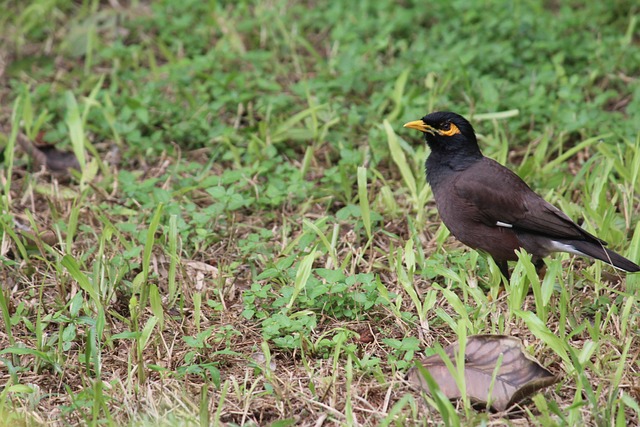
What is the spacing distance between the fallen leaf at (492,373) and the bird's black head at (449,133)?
142cm

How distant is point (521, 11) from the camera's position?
749 centimetres

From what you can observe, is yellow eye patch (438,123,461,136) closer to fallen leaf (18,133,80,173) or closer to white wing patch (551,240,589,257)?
white wing patch (551,240,589,257)

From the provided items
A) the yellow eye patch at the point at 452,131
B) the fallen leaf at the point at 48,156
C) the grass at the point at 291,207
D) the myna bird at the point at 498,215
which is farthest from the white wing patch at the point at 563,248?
the fallen leaf at the point at 48,156

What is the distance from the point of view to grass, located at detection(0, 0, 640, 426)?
153 inches

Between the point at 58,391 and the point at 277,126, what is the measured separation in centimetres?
293

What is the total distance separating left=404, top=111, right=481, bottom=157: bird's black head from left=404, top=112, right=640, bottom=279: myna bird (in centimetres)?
2

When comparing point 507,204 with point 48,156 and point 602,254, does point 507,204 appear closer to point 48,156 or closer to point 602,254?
point 602,254

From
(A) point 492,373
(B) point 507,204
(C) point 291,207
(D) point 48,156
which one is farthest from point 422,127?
(D) point 48,156

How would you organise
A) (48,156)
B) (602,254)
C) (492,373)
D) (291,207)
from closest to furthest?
(492,373) < (602,254) < (291,207) < (48,156)

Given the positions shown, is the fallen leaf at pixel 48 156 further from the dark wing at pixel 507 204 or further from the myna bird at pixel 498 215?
the dark wing at pixel 507 204

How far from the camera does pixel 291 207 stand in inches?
220

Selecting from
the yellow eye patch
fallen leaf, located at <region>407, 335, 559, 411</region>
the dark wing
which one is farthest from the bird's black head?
fallen leaf, located at <region>407, 335, 559, 411</region>

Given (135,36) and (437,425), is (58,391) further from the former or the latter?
(135,36)

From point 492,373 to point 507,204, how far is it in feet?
4.23
